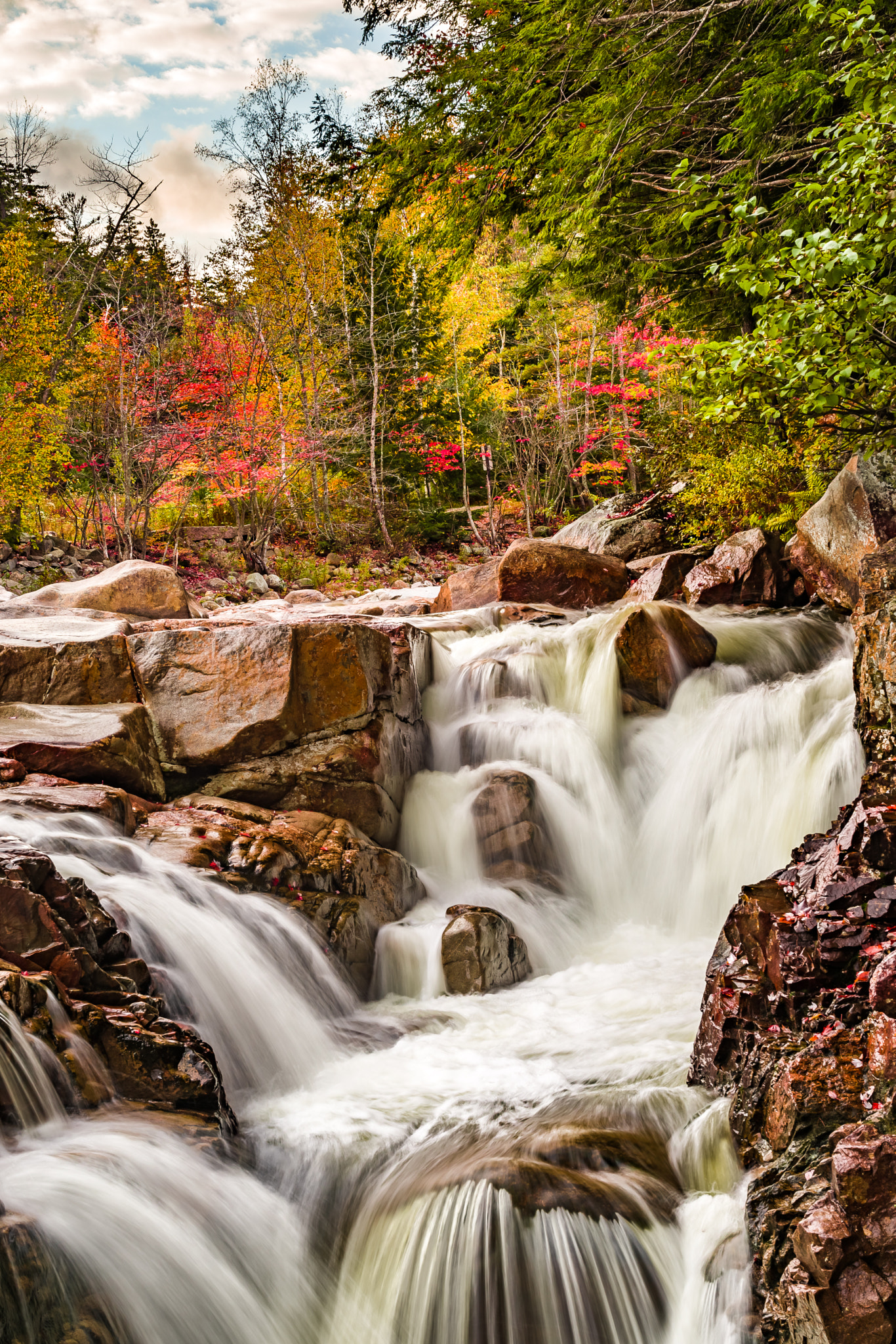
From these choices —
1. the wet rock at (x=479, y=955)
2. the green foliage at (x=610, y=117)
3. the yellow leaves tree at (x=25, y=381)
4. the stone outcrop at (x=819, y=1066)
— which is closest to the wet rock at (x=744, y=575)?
the green foliage at (x=610, y=117)

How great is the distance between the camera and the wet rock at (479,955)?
227 inches

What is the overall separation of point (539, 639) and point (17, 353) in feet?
36.3

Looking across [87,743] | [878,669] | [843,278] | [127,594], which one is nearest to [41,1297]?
[87,743]

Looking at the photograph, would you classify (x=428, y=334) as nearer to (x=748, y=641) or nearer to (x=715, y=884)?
(x=748, y=641)

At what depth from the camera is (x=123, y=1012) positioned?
11.8 ft

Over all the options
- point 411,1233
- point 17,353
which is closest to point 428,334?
point 17,353

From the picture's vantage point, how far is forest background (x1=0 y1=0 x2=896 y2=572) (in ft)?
18.6

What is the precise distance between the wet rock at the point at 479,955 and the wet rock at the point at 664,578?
20.3ft

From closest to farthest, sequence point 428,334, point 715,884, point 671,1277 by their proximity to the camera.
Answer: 1. point 671,1277
2. point 715,884
3. point 428,334

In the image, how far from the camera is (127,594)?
436 inches

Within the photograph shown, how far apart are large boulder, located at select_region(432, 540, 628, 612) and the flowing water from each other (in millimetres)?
3054

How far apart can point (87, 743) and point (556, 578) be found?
25.3 feet

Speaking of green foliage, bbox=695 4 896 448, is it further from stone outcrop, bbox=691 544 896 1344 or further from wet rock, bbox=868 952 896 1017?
wet rock, bbox=868 952 896 1017

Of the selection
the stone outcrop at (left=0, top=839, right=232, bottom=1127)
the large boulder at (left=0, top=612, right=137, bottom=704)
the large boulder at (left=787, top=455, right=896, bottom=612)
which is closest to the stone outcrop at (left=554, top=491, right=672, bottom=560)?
the large boulder at (left=787, top=455, right=896, bottom=612)
